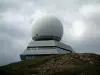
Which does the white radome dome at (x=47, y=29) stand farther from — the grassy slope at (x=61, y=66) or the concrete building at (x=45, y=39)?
the grassy slope at (x=61, y=66)

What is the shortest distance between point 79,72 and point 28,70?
10713mm

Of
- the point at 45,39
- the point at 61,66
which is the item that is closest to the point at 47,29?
the point at 45,39

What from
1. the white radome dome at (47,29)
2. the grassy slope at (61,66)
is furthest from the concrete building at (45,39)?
the grassy slope at (61,66)

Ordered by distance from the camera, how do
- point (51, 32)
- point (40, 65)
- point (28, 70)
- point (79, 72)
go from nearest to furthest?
1. point (79, 72)
2. point (28, 70)
3. point (40, 65)
4. point (51, 32)

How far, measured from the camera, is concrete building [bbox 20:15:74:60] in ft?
328

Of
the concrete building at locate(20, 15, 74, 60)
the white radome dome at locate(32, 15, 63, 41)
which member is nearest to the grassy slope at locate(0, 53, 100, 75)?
the concrete building at locate(20, 15, 74, 60)

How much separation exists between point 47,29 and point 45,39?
520 cm

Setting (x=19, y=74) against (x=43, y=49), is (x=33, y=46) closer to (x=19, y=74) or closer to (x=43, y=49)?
(x=43, y=49)

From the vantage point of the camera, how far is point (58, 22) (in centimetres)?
10362

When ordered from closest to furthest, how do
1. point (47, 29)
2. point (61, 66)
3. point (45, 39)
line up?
point (61, 66), point (47, 29), point (45, 39)

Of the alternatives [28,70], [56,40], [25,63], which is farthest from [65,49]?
[28,70]

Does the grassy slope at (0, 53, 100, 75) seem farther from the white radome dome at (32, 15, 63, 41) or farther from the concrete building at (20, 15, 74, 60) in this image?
the white radome dome at (32, 15, 63, 41)

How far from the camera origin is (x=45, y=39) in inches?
4087

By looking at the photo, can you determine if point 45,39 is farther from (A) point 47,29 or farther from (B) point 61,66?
(B) point 61,66
